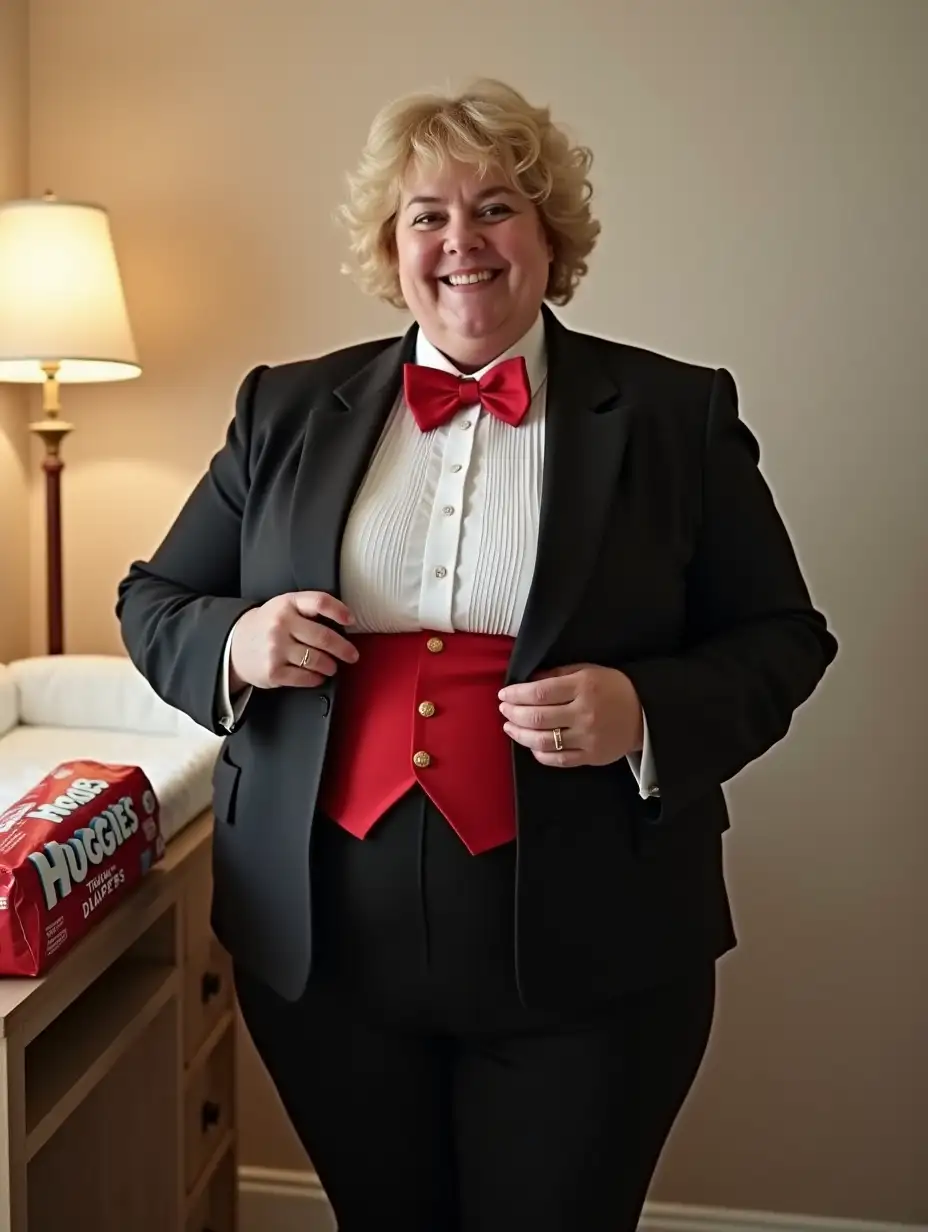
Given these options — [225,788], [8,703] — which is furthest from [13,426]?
[225,788]

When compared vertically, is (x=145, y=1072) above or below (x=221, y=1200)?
above

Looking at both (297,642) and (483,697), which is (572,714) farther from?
(297,642)

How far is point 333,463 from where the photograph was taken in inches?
49.8

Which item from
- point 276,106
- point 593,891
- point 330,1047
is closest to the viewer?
point 593,891

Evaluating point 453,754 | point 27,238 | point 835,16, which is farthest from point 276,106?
point 453,754

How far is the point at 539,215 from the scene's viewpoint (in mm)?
1301

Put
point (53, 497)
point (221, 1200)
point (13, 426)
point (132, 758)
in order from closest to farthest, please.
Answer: point (132, 758)
point (221, 1200)
point (53, 497)
point (13, 426)

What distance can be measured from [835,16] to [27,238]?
122 cm

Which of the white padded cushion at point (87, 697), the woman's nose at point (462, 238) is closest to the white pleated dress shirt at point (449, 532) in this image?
the woman's nose at point (462, 238)

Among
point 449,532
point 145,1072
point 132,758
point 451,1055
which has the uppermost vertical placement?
point 449,532

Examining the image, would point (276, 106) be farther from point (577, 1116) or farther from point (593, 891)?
point (577, 1116)

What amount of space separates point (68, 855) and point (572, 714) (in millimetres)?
480

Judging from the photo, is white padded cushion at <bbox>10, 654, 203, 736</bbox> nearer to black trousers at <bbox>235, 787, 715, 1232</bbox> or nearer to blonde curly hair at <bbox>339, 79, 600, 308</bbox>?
black trousers at <bbox>235, 787, 715, 1232</bbox>

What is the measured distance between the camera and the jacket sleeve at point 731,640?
1162 mm
